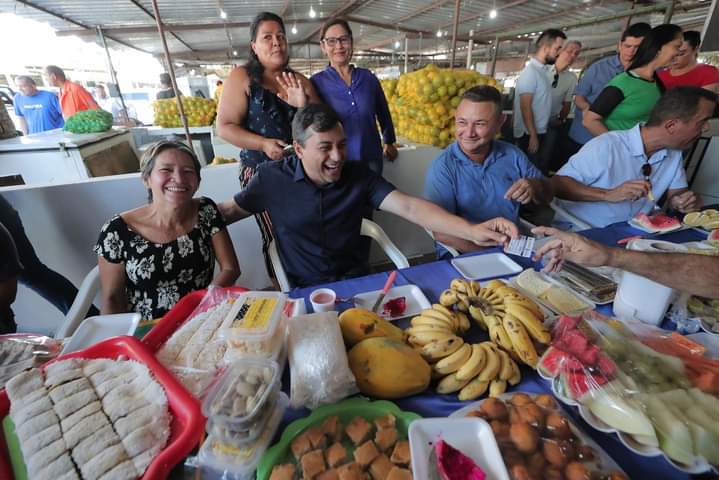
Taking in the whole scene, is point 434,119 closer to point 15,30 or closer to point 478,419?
point 478,419

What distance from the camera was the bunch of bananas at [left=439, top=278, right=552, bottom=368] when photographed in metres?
0.99

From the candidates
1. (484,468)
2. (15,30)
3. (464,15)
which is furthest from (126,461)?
(464,15)

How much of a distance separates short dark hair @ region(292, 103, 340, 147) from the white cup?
2.69 ft

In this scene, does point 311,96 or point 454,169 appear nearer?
point 454,169

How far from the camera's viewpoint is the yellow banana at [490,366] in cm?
Answer: 91

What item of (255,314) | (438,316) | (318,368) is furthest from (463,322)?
(255,314)

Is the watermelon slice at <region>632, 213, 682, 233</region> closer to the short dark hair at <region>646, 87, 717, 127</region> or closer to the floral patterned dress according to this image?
the short dark hair at <region>646, 87, 717, 127</region>

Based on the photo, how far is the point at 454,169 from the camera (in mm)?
2186

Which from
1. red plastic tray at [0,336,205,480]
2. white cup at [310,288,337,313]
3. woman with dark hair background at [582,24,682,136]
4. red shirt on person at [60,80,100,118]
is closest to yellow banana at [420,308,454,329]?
white cup at [310,288,337,313]

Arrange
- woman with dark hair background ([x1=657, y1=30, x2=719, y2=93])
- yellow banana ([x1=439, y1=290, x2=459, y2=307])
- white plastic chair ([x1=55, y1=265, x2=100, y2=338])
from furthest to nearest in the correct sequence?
woman with dark hair background ([x1=657, y1=30, x2=719, y2=93]) < white plastic chair ([x1=55, y1=265, x2=100, y2=338]) < yellow banana ([x1=439, y1=290, x2=459, y2=307])

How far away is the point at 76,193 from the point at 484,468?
2.82 meters

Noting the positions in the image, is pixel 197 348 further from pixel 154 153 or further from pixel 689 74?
pixel 689 74

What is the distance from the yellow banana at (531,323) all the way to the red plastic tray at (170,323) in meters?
0.94

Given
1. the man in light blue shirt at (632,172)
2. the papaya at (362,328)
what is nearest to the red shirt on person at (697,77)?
the man in light blue shirt at (632,172)
